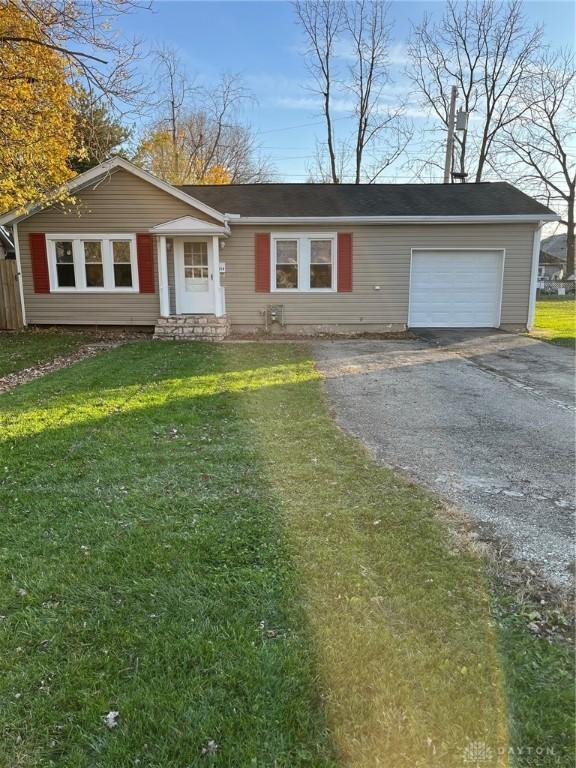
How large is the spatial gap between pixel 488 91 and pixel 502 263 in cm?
2249

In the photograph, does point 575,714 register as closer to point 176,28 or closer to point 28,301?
point 176,28

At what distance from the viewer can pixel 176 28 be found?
1072cm

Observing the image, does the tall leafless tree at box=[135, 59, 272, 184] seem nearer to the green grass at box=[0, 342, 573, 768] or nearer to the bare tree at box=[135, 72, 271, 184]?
the bare tree at box=[135, 72, 271, 184]

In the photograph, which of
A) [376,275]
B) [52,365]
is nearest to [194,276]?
[376,275]

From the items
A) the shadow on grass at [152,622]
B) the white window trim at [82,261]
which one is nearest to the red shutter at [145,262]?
the white window trim at [82,261]

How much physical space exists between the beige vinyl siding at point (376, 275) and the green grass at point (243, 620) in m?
9.04

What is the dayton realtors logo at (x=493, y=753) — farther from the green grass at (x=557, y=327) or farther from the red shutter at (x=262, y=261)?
the red shutter at (x=262, y=261)

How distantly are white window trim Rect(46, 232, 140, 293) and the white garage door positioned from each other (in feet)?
23.6

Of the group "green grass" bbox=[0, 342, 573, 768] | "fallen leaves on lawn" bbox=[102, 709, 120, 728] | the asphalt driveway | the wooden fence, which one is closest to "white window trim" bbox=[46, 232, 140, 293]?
the wooden fence

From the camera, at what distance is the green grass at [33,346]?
9.21 meters

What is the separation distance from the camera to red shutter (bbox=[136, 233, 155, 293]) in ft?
42.0

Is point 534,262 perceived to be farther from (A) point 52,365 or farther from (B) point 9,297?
(B) point 9,297

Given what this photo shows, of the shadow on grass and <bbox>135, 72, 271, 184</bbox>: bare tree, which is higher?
<bbox>135, 72, 271, 184</bbox>: bare tree

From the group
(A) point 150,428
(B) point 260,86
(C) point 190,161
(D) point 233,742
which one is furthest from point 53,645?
(C) point 190,161
